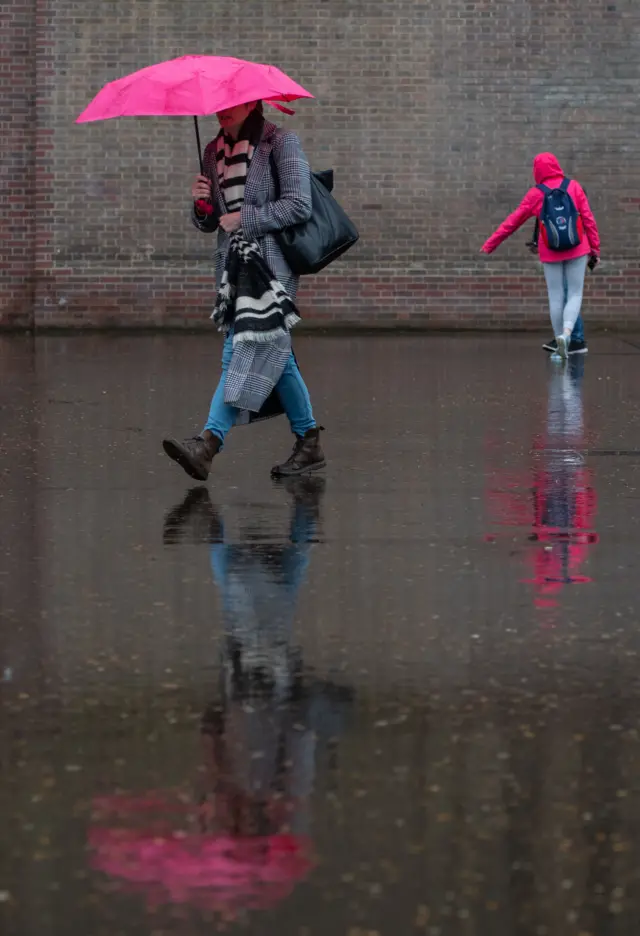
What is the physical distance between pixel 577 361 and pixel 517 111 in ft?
16.0

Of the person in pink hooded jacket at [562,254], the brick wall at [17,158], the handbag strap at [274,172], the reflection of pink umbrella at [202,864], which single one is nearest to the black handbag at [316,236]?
the handbag strap at [274,172]

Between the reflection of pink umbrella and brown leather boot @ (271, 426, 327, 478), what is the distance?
5.22 m

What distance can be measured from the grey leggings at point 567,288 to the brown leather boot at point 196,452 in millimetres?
7641

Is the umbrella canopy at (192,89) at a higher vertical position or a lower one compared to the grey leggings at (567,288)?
higher

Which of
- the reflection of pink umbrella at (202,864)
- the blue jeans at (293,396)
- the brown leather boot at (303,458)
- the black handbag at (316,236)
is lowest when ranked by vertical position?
the reflection of pink umbrella at (202,864)

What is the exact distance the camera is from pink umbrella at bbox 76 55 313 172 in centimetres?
855

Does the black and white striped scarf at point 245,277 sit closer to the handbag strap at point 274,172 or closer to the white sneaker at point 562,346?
the handbag strap at point 274,172

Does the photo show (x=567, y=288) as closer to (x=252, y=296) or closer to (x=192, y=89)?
(x=252, y=296)

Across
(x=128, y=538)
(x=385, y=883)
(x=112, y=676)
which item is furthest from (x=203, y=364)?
(x=385, y=883)

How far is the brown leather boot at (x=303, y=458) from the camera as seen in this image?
30.2 ft

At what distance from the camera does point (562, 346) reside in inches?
641

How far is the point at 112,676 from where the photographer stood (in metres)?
5.23

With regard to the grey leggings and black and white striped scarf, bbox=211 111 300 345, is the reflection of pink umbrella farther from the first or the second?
the grey leggings

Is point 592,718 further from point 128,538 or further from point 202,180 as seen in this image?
point 202,180
